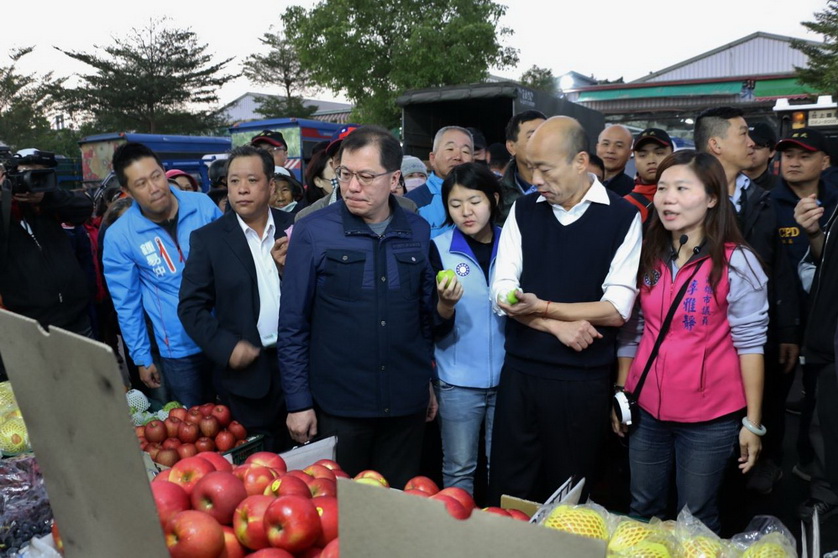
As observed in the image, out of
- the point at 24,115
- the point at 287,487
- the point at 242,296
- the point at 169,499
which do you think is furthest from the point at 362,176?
the point at 24,115

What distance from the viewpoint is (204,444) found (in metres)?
3.38

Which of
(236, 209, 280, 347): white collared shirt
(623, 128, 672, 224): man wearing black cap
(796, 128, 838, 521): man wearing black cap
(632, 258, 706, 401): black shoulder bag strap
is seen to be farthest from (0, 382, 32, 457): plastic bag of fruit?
(623, 128, 672, 224): man wearing black cap

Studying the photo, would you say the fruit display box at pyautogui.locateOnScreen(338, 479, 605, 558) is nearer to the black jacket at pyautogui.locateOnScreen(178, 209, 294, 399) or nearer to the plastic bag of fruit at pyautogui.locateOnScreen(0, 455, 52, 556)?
the plastic bag of fruit at pyautogui.locateOnScreen(0, 455, 52, 556)

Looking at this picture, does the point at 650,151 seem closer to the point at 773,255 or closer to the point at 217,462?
the point at 773,255

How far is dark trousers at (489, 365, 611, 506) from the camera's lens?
111 inches

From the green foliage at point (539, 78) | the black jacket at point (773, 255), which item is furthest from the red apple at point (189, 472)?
the green foliage at point (539, 78)

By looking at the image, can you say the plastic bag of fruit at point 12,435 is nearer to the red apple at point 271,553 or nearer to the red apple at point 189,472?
the red apple at point 189,472

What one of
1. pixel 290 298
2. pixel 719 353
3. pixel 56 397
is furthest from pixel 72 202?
pixel 719 353

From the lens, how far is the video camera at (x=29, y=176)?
12.3 ft

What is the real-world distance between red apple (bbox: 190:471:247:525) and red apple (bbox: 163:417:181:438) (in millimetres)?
1903

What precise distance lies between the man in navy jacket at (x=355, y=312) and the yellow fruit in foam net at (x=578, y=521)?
1.17m

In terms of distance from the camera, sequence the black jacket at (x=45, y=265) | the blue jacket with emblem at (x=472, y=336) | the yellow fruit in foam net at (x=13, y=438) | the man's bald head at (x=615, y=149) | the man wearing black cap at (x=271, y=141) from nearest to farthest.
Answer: the yellow fruit in foam net at (x=13, y=438) → the blue jacket with emblem at (x=472, y=336) → the black jacket at (x=45, y=265) → the man's bald head at (x=615, y=149) → the man wearing black cap at (x=271, y=141)

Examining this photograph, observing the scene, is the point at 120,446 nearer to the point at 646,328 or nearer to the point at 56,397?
the point at 56,397

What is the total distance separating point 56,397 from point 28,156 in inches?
124
